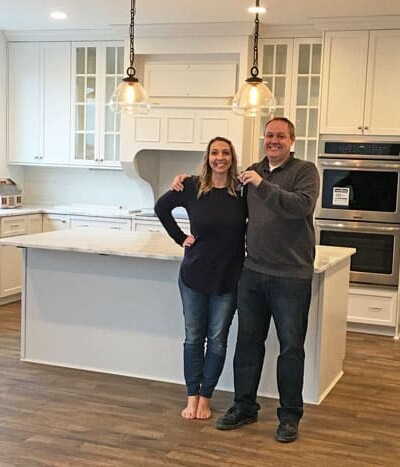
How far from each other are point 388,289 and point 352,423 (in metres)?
2.20

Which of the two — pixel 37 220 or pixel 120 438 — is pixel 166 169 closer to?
pixel 37 220

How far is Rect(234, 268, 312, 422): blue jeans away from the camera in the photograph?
11.2 ft

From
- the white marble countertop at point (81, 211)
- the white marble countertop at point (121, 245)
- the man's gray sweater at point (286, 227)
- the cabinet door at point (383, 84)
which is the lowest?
the white marble countertop at point (121, 245)

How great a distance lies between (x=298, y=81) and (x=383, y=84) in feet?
2.51

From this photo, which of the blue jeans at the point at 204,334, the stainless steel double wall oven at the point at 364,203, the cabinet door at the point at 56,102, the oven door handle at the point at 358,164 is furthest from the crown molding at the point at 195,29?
the blue jeans at the point at 204,334

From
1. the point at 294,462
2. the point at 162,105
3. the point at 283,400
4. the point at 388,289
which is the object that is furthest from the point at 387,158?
the point at 294,462

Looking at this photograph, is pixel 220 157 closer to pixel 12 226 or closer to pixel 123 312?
pixel 123 312

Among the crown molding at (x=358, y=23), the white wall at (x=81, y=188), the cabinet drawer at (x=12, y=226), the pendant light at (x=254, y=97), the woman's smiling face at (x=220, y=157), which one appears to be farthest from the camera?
the white wall at (x=81, y=188)

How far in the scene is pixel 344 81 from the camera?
573 centimetres

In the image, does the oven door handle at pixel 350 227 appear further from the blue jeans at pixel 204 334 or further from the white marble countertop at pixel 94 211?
the blue jeans at pixel 204 334

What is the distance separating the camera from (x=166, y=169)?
22.4 ft

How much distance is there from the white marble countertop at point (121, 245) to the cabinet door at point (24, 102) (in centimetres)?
242

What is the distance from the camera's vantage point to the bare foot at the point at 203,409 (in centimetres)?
370

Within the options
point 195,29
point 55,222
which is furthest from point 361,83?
point 55,222
